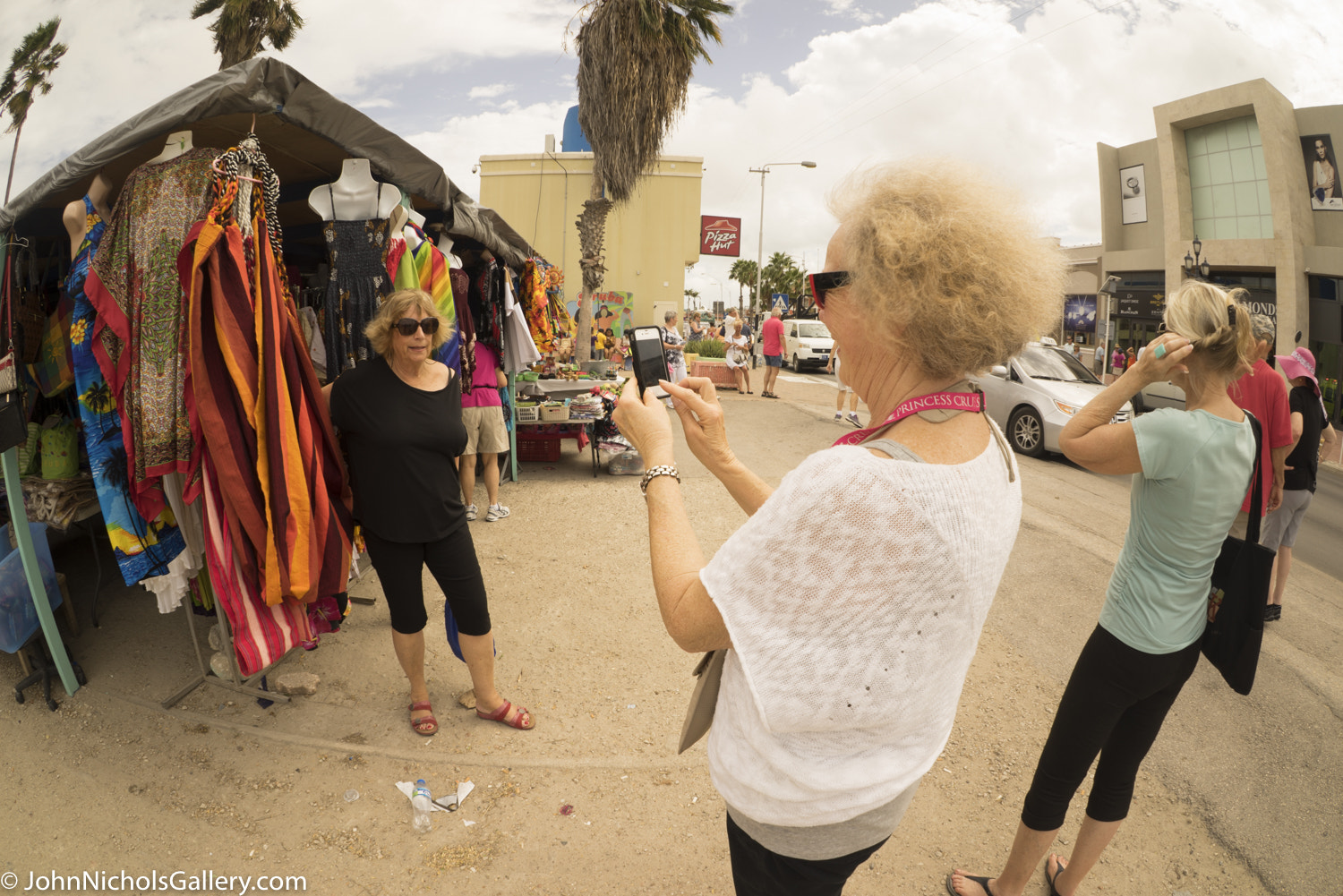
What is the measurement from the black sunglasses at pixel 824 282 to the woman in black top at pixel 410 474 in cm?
207

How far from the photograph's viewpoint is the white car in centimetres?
2355

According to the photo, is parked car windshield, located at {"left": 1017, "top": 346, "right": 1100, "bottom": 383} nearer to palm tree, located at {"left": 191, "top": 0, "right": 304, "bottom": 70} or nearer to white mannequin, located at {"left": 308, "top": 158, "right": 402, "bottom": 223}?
white mannequin, located at {"left": 308, "top": 158, "right": 402, "bottom": 223}

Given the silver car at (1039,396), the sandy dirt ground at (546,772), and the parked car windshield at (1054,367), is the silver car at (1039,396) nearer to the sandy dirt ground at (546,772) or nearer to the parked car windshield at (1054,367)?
the parked car windshield at (1054,367)

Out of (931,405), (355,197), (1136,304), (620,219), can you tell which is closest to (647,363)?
(931,405)

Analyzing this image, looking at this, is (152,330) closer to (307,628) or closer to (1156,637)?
(307,628)

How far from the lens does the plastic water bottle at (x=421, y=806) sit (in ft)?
8.48

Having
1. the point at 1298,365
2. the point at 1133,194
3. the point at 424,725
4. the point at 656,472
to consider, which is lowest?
the point at 424,725

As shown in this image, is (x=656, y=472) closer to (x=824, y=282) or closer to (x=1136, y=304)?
(x=824, y=282)

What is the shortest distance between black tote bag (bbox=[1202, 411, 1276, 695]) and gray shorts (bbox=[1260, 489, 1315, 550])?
2.92m

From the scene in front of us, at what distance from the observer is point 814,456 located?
101 cm

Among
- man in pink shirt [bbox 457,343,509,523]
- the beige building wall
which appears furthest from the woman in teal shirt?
the beige building wall

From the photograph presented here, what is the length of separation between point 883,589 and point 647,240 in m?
18.3

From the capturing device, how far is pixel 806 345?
23641 millimetres

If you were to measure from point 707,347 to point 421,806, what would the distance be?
20.3 m
